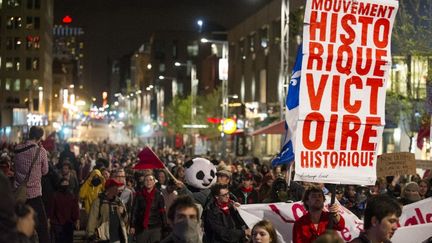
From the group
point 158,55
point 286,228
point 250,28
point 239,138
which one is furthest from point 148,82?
point 286,228

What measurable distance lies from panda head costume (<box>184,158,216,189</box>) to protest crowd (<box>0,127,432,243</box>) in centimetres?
1

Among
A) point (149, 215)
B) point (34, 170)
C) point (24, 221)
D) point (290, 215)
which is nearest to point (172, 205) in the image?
point (24, 221)

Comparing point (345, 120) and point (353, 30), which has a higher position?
point (353, 30)

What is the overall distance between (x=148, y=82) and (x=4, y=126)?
117442 mm

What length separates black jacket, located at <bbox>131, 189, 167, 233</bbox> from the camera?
13.2 m

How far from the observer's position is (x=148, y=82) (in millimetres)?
184625

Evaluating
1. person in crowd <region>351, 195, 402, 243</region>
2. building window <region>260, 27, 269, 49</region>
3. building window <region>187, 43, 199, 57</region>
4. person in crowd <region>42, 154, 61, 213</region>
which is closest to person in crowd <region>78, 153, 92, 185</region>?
person in crowd <region>42, 154, 61, 213</region>

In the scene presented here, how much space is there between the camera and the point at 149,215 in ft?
43.3

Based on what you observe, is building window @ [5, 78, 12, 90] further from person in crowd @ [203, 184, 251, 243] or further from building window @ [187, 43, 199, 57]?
person in crowd @ [203, 184, 251, 243]

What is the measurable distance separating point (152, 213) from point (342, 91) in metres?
5.15

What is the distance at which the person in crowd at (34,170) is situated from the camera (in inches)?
442

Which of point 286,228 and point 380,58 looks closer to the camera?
point 380,58

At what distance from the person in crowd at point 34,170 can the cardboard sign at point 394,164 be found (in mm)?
4534

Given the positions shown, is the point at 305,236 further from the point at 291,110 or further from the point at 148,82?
the point at 148,82
